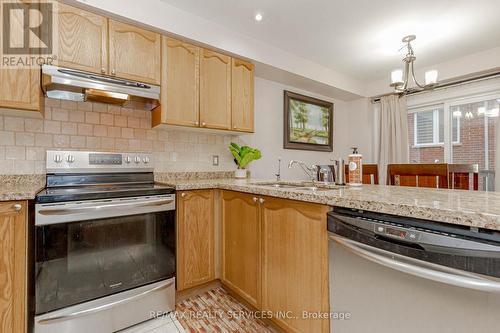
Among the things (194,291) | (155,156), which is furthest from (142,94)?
(194,291)

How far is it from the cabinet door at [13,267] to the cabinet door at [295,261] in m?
1.35

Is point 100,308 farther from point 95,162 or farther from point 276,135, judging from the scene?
point 276,135

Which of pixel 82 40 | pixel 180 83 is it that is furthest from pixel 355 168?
pixel 82 40

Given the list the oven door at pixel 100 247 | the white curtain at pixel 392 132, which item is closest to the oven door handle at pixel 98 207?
the oven door at pixel 100 247

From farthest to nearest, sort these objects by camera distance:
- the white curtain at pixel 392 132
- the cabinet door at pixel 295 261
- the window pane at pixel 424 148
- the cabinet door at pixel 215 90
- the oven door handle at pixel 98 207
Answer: the white curtain at pixel 392 132 → the window pane at pixel 424 148 → the cabinet door at pixel 215 90 → the oven door handle at pixel 98 207 → the cabinet door at pixel 295 261

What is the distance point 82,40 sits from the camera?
68.0 inches

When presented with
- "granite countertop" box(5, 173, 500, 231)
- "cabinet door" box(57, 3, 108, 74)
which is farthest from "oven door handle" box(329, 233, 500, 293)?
"cabinet door" box(57, 3, 108, 74)

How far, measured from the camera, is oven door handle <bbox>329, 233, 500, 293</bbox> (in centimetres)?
71

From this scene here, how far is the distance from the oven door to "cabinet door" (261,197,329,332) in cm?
77

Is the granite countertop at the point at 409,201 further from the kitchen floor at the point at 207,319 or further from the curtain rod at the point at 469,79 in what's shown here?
the curtain rod at the point at 469,79

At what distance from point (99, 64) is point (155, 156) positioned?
0.88 metres

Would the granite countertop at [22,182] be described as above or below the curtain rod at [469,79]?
below

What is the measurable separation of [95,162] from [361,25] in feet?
8.96

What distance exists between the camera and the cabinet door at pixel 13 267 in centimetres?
126
